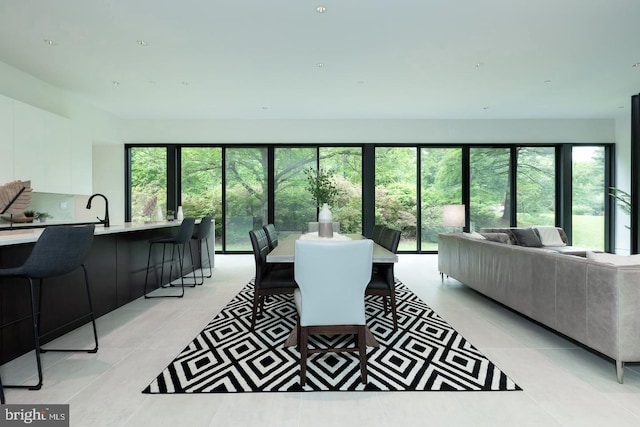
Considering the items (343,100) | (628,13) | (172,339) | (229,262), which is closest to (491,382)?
(172,339)

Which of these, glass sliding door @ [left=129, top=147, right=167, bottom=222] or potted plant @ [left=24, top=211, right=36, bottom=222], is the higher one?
glass sliding door @ [left=129, top=147, right=167, bottom=222]

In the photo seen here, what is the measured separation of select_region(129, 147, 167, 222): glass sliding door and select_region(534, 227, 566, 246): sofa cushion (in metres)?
7.22

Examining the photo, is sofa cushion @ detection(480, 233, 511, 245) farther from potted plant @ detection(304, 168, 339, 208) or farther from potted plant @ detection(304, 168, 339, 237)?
potted plant @ detection(304, 168, 339, 208)

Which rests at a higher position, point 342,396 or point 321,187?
point 321,187

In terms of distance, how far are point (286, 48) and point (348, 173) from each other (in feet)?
11.6

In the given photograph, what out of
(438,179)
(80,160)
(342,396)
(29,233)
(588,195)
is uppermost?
(80,160)

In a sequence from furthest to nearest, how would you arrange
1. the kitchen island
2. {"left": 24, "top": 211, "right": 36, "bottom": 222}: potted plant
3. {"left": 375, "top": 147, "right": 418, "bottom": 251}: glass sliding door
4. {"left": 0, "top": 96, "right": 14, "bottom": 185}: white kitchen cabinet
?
{"left": 375, "top": 147, "right": 418, "bottom": 251}: glass sliding door → {"left": 24, "top": 211, "right": 36, "bottom": 222}: potted plant → {"left": 0, "top": 96, "right": 14, "bottom": 185}: white kitchen cabinet → the kitchen island

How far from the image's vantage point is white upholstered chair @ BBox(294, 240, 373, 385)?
1801mm

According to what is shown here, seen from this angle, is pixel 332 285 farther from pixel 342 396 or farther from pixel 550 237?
pixel 550 237

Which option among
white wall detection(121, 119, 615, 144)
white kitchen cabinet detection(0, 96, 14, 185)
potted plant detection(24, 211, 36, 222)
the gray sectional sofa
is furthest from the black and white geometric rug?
white wall detection(121, 119, 615, 144)

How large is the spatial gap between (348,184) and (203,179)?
3.07 meters

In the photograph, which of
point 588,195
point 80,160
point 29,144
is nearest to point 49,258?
point 29,144

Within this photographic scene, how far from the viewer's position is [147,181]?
707 centimetres

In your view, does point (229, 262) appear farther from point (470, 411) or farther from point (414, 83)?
point (470, 411)
